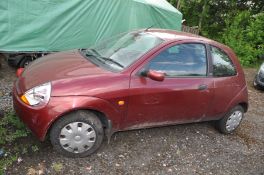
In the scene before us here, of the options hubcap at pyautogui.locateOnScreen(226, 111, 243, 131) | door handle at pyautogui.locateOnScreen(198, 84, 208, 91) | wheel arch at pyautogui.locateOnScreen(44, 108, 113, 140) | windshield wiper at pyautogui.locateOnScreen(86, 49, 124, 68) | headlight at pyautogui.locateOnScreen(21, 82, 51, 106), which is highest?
windshield wiper at pyautogui.locateOnScreen(86, 49, 124, 68)

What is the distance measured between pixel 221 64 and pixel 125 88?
189 cm

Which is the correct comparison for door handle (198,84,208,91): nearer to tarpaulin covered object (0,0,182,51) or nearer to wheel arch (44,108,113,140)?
wheel arch (44,108,113,140)

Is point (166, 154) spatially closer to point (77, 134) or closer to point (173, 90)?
point (173, 90)

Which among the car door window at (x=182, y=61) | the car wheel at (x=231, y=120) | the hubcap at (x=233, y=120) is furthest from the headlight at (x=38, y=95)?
the hubcap at (x=233, y=120)

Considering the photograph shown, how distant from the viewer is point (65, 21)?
7887 millimetres

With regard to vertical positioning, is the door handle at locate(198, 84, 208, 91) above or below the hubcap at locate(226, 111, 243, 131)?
above

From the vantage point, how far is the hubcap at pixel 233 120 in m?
6.08

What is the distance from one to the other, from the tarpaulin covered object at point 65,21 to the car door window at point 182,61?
357 cm

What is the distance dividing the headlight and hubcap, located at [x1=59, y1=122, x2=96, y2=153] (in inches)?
17.6

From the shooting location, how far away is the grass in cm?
435

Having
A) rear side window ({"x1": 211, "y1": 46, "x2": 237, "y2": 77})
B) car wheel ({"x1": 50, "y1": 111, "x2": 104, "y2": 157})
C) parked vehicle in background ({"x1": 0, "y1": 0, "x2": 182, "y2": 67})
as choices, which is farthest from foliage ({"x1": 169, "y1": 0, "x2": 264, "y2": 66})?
car wheel ({"x1": 50, "y1": 111, "x2": 104, "y2": 157})

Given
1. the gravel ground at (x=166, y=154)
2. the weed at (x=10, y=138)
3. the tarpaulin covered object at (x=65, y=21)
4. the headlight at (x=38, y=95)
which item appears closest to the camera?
the headlight at (x=38, y=95)

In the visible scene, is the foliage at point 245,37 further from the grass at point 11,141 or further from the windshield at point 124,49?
the grass at point 11,141

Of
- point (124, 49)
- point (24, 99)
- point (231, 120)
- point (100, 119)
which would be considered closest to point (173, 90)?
point (124, 49)
